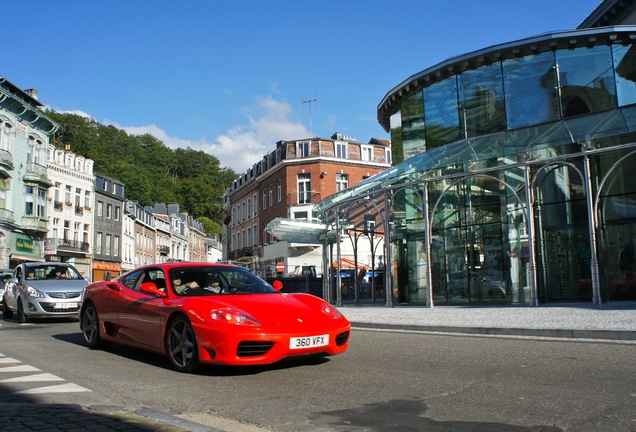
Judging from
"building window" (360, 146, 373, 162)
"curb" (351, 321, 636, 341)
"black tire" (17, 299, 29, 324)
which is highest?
"building window" (360, 146, 373, 162)

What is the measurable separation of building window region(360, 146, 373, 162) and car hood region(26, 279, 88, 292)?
40.3 m

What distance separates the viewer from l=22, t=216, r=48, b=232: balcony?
4841 centimetres

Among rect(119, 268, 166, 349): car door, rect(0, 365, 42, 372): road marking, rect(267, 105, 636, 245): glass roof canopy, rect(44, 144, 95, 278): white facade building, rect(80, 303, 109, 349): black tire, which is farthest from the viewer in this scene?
rect(44, 144, 95, 278): white facade building

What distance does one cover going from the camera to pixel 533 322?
12.1 meters

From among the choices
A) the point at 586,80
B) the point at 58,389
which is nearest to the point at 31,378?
the point at 58,389

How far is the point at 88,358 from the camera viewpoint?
8.42 m

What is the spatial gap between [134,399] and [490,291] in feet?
53.3

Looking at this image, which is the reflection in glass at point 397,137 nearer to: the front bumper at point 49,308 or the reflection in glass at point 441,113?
the reflection in glass at point 441,113

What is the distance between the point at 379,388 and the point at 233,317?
71.1 inches

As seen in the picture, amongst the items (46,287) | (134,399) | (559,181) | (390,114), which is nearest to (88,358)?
(134,399)

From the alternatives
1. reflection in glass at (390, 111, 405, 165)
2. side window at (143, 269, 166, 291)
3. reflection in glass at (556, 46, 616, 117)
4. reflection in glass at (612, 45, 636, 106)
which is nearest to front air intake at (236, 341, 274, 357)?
side window at (143, 269, 166, 291)

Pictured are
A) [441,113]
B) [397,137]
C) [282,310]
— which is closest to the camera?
[282,310]

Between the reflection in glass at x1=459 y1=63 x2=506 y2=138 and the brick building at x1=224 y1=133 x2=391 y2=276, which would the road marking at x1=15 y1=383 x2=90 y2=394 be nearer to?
the reflection in glass at x1=459 y1=63 x2=506 y2=138

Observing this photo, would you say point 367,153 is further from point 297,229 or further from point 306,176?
point 297,229
